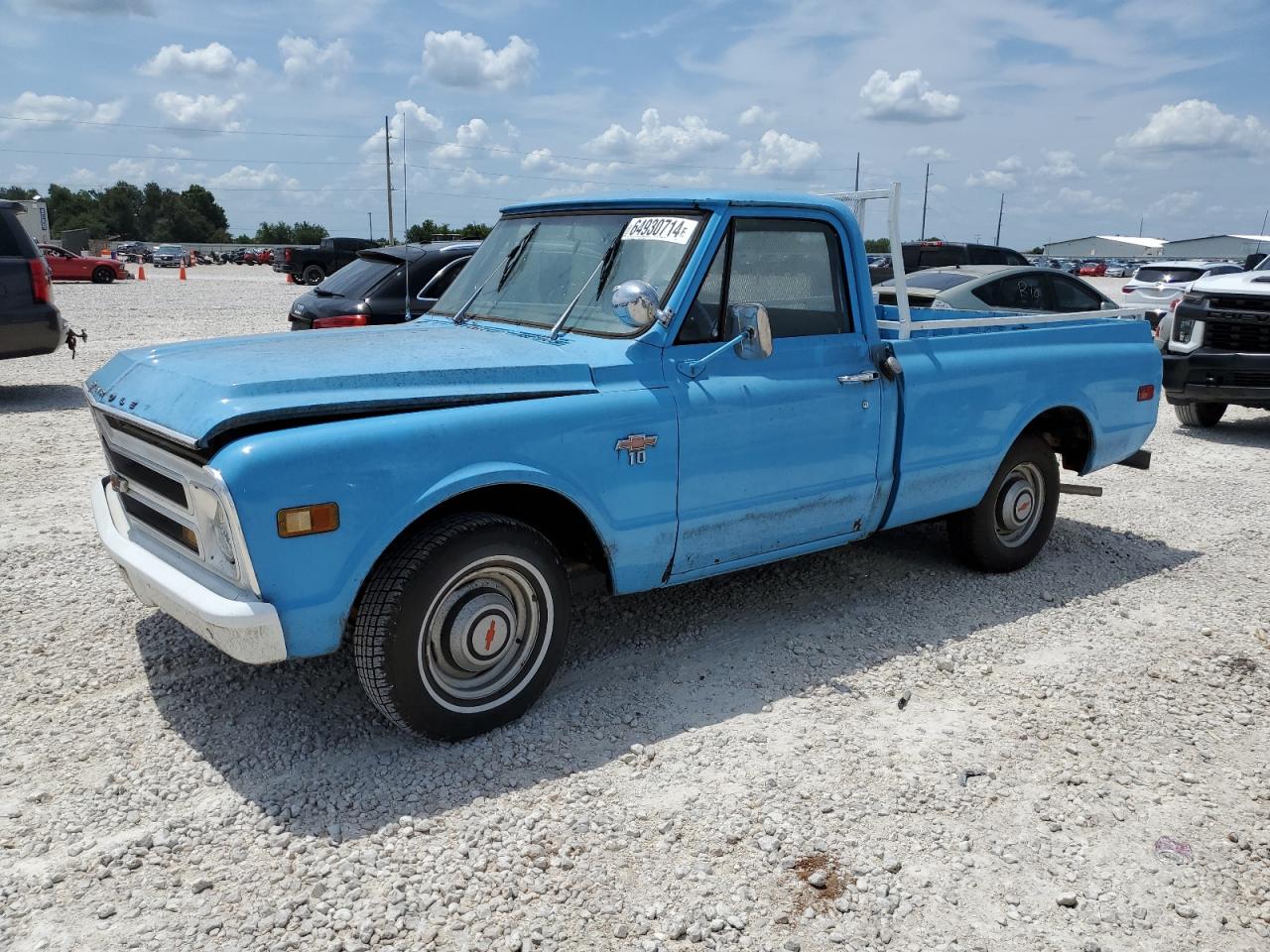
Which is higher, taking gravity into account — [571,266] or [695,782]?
[571,266]

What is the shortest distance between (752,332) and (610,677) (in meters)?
1.55

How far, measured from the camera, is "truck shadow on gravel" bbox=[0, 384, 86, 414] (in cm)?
1000

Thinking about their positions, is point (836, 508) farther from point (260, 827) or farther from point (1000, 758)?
point (260, 827)

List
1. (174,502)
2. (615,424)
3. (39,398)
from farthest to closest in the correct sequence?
(39,398) → (615,424) → (174,502)

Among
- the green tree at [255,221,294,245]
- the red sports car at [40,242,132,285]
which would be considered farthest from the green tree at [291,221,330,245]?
the red sports car at [40,242,132,285]

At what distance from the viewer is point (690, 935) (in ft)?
9.27

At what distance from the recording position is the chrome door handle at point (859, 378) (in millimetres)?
4531

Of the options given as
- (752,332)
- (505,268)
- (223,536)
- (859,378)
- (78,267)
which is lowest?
(223,536)

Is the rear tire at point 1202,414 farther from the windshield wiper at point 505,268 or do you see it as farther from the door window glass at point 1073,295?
the windshield wiper at point 505,268

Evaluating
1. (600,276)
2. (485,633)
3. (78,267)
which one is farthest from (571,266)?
(78,267)

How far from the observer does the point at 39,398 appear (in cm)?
1063

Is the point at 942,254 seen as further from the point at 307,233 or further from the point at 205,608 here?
the point at 307,233

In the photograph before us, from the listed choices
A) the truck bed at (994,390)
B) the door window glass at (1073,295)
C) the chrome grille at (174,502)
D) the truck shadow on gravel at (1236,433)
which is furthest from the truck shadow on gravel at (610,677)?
the door window glass at (1073,295)

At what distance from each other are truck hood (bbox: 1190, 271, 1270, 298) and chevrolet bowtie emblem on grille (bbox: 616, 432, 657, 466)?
8223mm
